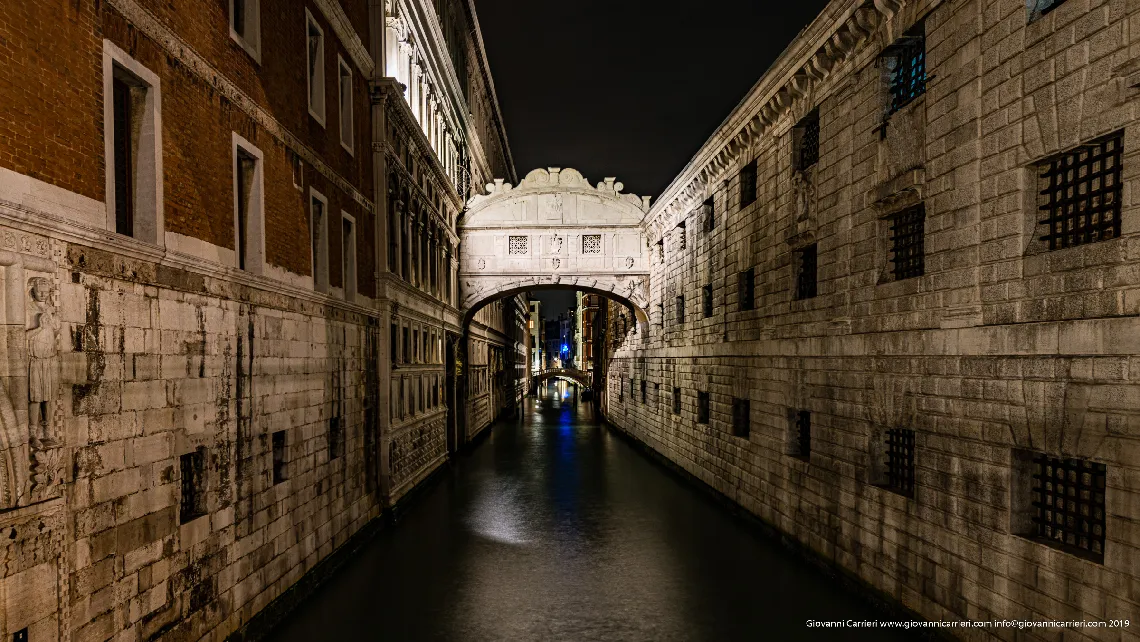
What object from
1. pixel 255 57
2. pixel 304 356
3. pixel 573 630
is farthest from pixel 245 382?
pixel 573 630

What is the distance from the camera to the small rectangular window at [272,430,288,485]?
1074 centimetres

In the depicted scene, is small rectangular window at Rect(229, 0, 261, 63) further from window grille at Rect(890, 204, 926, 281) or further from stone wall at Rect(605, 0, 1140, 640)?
window grille at Rect(890, 204, 926, 281)

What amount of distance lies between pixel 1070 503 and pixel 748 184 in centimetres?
1144

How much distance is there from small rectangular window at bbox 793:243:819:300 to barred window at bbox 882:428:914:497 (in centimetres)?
368

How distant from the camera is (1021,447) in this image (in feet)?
24.9

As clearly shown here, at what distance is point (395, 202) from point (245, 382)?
31.4 ft

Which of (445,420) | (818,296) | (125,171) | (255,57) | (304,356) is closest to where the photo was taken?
(125,171)

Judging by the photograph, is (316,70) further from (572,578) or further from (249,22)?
(572,578)

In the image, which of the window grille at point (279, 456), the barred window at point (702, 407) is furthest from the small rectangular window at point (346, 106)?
the barred window at point (702, 407)

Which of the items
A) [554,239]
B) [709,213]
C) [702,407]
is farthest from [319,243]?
[554,239]

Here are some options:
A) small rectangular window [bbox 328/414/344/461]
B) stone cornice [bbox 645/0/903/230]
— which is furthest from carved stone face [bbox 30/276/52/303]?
stone cornice [bbox 645/0/903/230]

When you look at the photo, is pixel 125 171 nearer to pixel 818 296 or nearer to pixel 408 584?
pixel 408 584

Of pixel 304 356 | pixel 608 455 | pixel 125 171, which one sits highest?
pixel 125 171

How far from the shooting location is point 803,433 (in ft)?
45.8
